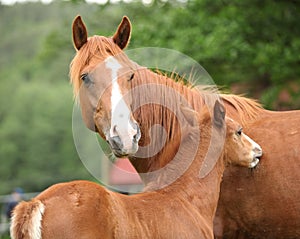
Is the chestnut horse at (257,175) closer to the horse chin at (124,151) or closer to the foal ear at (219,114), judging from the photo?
the foal ear at (219,114)

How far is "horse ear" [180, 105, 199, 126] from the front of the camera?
5309 mm

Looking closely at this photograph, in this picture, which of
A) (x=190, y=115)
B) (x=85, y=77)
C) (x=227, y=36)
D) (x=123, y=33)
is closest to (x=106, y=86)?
(x=85, y=77)

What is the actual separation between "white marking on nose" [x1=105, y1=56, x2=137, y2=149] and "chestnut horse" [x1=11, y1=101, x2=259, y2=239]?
0.05 meters

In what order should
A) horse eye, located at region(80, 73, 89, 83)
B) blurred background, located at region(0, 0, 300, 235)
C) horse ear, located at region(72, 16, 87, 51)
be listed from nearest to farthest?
horse eye, located at region(80, 73, 89, 83)
horse ear, located at region(72, 16, 87, 51)
blurred background, located at region(0, 0, 300, 235)

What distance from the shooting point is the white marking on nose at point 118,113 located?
14.8 ft

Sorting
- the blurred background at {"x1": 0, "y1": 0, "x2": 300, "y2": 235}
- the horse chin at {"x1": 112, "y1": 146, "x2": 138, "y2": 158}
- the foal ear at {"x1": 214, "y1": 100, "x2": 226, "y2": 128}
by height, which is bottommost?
the blurred background at {"x1": 0, "y1": 0, "x2": 300, "y2": 235}

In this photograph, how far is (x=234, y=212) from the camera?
5.55 m

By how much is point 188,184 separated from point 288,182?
2.73ft

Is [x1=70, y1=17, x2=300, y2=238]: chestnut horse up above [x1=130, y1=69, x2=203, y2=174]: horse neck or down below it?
below

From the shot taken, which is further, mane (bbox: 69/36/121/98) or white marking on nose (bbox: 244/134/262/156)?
white marking on nose (bbox: 244/134/262/156)

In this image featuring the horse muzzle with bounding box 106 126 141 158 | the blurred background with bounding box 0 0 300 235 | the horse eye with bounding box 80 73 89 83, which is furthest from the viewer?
the blurred background with bounding box 0 0 300 235

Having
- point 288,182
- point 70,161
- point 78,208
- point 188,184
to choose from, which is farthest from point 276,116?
point 70,161

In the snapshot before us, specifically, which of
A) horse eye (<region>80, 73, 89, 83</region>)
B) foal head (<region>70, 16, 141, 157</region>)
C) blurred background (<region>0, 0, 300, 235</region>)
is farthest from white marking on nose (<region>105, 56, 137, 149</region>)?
blurred background (<region>0, 0, 300, 235</region>)

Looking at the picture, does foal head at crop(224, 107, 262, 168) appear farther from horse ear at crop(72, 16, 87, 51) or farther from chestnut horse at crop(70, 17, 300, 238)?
horse ear at crop(72, 16, 87, 51)
